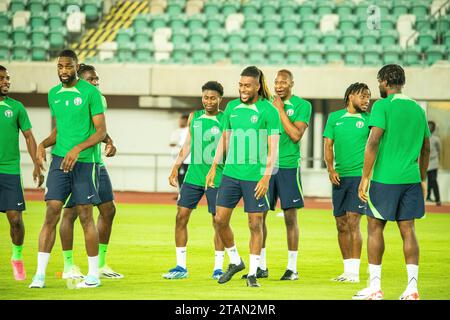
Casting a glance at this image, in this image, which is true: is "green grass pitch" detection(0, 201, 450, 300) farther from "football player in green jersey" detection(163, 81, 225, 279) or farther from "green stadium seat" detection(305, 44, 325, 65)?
"green stadium seat" detection(305, 44, 325, 65)

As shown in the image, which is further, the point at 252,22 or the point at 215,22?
the point at 215,22

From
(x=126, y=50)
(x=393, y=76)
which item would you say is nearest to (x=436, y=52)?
(x=126, y=50)

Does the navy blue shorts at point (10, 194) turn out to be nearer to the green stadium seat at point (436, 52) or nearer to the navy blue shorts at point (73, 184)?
the navy blue shorts at point (73, 184)

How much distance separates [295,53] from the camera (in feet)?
89.0

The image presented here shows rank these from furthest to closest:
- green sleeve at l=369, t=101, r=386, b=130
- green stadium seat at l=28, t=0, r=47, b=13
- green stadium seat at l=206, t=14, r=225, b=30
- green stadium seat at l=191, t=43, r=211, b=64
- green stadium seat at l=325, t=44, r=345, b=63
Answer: green stadium seat at l=28, t=0, r=47, b=13, green stadium seat at l=206, t=14, r=225, b=30, green stadium seat at l=191, t=43, r=211, b=64, green stadium seat at l=325, t=44, r=345, b=63, green sleeve at l=369, t=101, r=386, b=130

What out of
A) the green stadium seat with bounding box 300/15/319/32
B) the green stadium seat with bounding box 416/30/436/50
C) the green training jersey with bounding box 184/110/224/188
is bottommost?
the green training jersey with bounding box 184/110/224/188

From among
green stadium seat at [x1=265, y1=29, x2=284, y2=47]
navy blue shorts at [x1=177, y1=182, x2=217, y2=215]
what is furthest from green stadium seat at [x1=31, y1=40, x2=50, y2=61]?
navy blue shorts at [x1=177, y1=182, x2=217, y2=215]

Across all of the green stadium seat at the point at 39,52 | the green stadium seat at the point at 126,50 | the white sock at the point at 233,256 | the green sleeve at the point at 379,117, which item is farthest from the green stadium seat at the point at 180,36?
the green sleeve at the point at 379,117

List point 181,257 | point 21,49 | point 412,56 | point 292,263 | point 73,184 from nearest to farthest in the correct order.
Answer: point 73,184, point 292,263, point 181,257, point 412,56, point 21,49

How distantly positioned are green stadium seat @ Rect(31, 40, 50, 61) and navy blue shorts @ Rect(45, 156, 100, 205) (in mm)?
18877

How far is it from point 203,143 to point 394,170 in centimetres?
292

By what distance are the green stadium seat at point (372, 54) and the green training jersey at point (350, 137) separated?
633 inches

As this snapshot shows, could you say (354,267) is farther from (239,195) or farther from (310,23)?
(310,23)

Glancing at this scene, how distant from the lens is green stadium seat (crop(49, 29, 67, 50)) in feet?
93.8
